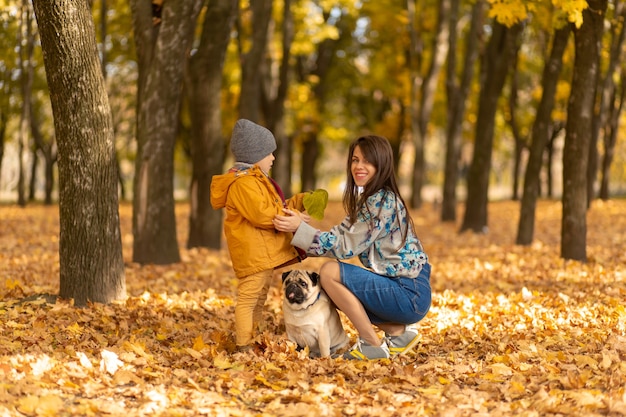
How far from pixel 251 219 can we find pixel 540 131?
861 cm

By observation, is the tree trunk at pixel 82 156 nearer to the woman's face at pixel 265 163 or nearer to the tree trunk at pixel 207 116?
the woman's face at pixel 265 163

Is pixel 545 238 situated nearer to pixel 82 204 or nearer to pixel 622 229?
pixel 622 229

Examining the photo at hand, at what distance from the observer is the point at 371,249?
17.6 feet

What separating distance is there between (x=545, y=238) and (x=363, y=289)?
1028cm

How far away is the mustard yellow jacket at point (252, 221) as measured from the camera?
516 cm

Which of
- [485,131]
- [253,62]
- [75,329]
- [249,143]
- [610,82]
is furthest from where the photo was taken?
[610,82]

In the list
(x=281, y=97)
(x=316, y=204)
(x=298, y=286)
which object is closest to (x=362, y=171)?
(x=316, y=204)

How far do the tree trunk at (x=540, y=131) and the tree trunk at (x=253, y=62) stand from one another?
5063 mm

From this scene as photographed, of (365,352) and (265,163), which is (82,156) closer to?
(265,163)

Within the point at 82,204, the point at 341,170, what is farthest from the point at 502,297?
the point at 341,170

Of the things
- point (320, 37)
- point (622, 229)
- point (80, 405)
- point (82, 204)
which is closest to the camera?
point (80, 405)

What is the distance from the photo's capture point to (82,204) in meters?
6.52

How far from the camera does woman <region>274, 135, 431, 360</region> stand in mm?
5195

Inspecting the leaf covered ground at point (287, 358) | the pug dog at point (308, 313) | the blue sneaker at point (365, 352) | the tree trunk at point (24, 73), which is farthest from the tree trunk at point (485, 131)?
the tree trunk at point (24, 73)
